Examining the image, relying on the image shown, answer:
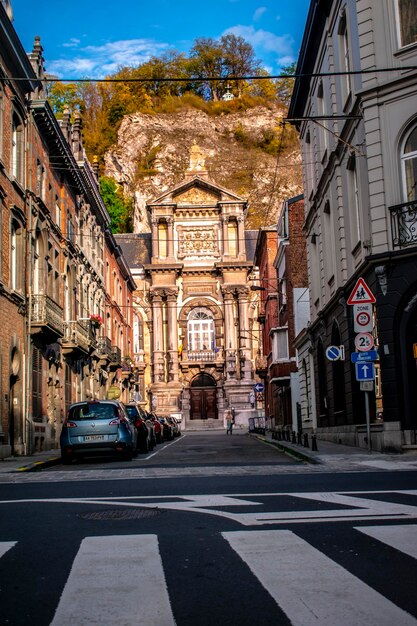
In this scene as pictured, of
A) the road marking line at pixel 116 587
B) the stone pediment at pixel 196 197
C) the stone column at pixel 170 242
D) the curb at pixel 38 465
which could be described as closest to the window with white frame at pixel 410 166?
the curb at pixel 38 465

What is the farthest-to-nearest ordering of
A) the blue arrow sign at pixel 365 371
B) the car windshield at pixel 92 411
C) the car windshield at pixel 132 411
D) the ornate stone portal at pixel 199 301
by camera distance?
the ornate stone portal at pixel 199 301 → the car windshield at pixel 132 411 → the car windshield at pixel 92 411 → the blue arrow sign at pixel 365 371

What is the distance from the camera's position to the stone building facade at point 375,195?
18594mm

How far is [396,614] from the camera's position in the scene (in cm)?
423

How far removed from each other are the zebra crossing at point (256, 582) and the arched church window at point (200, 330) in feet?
222

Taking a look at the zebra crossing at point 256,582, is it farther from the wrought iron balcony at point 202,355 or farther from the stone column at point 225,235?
the stone column at point 225,235

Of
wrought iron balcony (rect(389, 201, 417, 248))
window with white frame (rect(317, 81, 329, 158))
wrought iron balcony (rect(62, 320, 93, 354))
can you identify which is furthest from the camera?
wrought iron balcony (rect(62, 320, 93, 354))

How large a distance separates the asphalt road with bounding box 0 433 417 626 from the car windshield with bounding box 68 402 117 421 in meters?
10.1

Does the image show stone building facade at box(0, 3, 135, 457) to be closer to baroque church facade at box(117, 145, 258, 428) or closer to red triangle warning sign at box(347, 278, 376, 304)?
red triangle warning sign at box(347, 278, 376, 304)

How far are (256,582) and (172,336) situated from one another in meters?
68.3

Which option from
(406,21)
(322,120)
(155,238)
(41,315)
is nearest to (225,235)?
(155,238)

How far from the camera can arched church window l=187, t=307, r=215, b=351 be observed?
74500 mm

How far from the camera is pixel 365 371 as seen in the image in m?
17.2

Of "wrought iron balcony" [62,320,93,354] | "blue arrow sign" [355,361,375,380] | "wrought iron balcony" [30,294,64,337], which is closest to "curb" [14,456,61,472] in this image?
"wrought iron balcony" [30,294,64,337]

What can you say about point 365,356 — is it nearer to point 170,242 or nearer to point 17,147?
point 17,147
